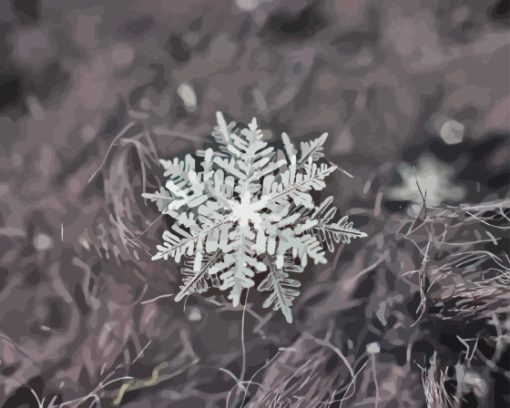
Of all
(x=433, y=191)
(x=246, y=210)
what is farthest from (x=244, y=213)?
(x=433, y=191)

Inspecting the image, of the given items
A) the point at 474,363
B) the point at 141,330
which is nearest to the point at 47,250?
the point at 141,330

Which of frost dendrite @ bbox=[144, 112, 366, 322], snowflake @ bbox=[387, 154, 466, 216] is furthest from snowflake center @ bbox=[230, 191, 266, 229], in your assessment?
snowflake @ bbox=[387, 154, 466, 216]

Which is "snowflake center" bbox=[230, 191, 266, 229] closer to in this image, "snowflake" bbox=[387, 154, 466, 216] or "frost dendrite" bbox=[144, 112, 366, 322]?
"frost dendrite" bbox=[144, 112, 366, 322]

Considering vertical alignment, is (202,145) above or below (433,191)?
above

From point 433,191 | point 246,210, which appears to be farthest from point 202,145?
point 433,191

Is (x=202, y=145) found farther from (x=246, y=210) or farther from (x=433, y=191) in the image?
A: (x=433, y=191)

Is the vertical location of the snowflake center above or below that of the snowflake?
above

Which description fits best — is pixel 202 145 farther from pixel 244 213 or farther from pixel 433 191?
pixel 433 191
